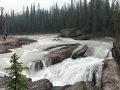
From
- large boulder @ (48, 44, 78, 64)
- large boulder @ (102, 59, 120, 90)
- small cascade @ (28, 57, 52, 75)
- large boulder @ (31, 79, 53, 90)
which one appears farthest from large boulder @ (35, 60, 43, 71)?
large boulder @ (102, 59, 120, 90)

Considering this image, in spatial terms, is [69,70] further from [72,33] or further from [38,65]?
[72,33]

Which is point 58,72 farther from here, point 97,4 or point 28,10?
point 28,10

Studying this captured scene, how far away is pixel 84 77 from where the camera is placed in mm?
23812

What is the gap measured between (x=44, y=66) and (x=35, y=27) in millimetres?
85740

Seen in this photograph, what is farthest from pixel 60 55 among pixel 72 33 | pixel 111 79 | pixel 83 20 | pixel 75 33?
pixel 83 20

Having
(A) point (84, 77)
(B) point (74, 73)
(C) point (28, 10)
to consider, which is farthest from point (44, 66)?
(C) point (28, 10)

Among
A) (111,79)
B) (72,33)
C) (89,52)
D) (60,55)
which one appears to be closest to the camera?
(111,79)

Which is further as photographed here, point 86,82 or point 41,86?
point 86,82

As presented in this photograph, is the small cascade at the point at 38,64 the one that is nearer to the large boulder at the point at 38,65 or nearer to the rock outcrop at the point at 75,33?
the large boulder at the point at 38,65

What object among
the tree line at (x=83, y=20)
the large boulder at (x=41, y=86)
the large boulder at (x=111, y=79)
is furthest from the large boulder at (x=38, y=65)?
the tree line at (x=83, y=20)

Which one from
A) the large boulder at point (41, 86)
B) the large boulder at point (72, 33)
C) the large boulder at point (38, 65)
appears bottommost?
the large boulder at point (41, 86)

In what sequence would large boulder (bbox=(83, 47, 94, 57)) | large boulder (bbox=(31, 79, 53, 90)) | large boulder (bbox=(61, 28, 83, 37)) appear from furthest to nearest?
1. large boulder (bbox=(61, 28, 83, 37))
2. large boulder (bbox=(83, 47, 94, 57))
3. large boulder (bbox=(31, 79, 53, 90))

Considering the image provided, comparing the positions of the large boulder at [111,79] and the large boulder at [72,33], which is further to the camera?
the large boulder at [72,33]

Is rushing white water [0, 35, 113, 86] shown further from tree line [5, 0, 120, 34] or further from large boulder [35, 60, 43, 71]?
tree line [5, 0, 120, 34]
